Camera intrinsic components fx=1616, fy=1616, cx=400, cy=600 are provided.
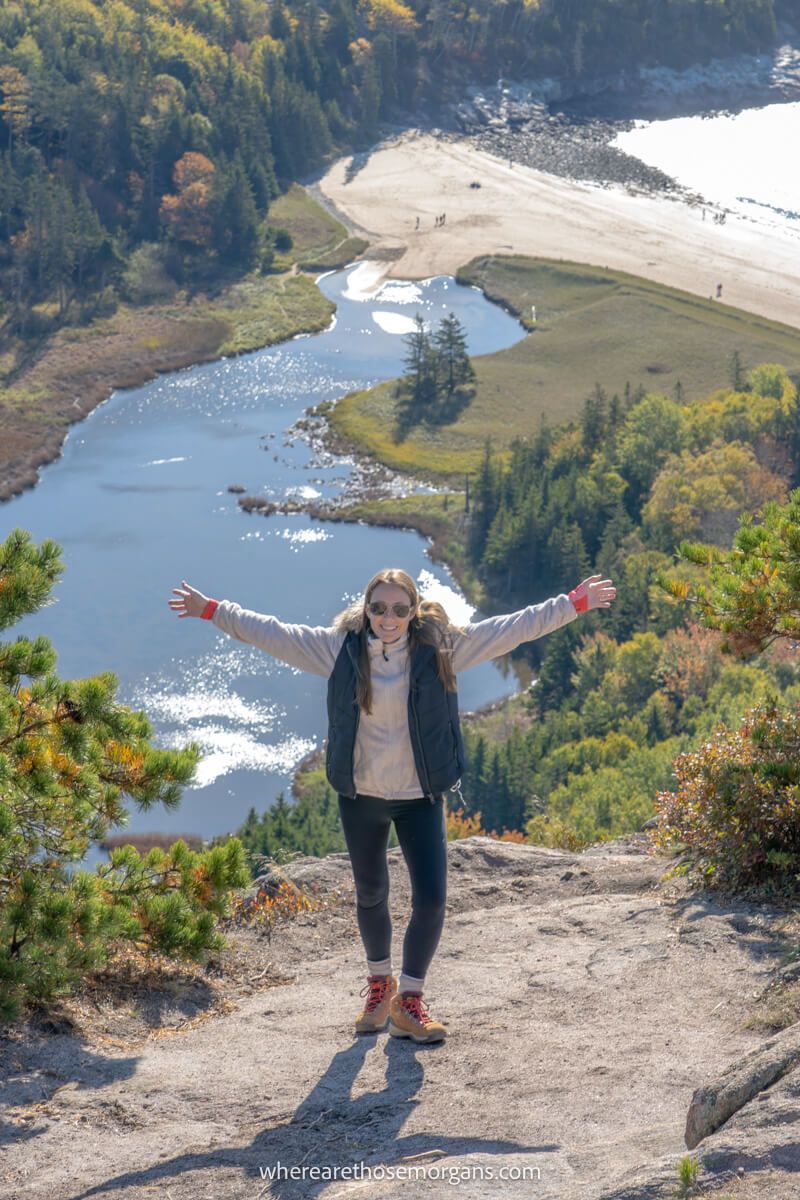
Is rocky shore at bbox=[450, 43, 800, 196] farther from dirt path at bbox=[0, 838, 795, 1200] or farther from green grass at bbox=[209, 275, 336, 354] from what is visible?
dirt path at bbox=[0, 838, 795, 1200]

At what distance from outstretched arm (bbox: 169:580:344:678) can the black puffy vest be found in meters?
0.27

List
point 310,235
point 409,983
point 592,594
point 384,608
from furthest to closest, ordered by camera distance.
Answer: point 310,235, point 409,983, point 592,594, point 384,608

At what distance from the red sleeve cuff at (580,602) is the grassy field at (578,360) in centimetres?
8416

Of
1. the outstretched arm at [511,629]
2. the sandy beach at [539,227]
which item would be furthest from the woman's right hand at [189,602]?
the sandy beach at [539,227]

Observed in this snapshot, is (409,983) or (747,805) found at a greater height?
(747,805)

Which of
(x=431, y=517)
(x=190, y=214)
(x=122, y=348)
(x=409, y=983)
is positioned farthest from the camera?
(x=190, y=214)

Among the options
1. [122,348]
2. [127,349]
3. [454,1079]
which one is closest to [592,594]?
[454,1079]

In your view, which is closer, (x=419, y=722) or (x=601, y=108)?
(x=419, y=722)

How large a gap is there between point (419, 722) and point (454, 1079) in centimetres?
238

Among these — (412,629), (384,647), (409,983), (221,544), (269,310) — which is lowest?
(221,544)

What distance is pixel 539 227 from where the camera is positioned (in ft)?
423

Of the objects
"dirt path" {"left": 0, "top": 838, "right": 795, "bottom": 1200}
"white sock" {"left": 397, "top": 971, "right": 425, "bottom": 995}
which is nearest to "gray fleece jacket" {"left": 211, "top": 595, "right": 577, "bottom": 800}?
"white sock" {"left": 397, "top": 971, "right": 425, "bottom": 995}

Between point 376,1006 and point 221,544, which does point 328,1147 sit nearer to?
point 376,1006

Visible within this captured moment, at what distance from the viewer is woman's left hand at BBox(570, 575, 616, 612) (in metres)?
10.7
